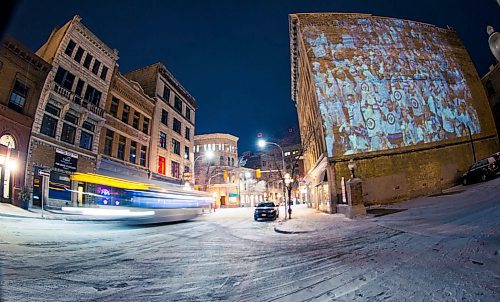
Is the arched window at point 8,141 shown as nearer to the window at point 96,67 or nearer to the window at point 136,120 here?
the window at point 96,67

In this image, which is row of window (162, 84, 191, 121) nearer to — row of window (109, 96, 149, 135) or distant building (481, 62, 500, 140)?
row of window (109, 96, 149, 135)

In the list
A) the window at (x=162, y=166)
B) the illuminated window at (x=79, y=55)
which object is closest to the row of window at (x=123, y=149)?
the window at (x=162, y=166)

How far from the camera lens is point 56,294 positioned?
13.9 ft

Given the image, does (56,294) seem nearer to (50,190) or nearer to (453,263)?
(453,263)

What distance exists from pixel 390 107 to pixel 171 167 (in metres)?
29.2

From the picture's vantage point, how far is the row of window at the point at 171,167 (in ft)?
110

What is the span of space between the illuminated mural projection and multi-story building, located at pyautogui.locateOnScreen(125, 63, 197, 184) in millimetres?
21595

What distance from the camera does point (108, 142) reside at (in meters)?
26.5

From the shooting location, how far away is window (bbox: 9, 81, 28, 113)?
721 inches

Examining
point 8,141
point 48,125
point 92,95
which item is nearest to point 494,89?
point 92,95

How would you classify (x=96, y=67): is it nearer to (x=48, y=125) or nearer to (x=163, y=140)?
(x=48, y=125)

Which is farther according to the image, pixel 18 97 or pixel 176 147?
pixel 176 147

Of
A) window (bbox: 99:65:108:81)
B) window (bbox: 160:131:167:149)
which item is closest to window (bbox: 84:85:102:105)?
window (bbox: 99:65:108:81)

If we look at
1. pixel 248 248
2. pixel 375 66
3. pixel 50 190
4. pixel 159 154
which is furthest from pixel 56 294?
pixel 159 154
